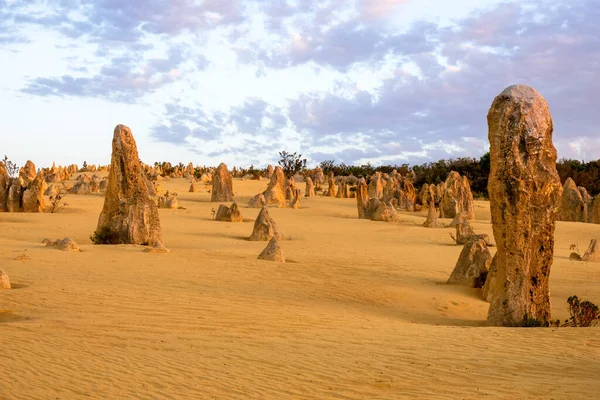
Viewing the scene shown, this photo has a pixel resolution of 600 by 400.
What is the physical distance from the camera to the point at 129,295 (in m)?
10.9

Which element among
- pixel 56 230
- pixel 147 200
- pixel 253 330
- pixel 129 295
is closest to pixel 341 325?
pixel 253 330

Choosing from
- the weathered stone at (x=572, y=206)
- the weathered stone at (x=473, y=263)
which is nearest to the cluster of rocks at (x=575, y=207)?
the weathered stone at (x=572, y=206)

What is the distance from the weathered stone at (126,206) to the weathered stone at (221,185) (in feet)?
50.6

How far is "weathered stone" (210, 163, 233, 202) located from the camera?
32750 millimetres

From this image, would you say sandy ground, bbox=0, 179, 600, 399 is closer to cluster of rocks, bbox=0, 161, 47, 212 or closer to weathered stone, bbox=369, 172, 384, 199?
cluster of rocks, bbox=0, 161, 47, 212

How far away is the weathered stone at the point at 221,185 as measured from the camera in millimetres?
32750

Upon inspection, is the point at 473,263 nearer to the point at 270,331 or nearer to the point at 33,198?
the point at 270,331

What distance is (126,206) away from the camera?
1695 centimetres

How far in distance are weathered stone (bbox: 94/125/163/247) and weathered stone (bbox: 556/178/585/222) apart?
18.2 metres

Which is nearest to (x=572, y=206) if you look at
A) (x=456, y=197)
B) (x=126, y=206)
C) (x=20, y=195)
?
(x=456, y=197)

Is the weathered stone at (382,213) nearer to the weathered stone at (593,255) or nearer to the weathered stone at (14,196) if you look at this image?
the weathered stone at (593,255)

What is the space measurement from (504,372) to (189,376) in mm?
2866

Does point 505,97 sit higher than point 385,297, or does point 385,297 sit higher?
point 505,97

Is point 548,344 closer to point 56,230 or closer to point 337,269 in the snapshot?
point 337,269
